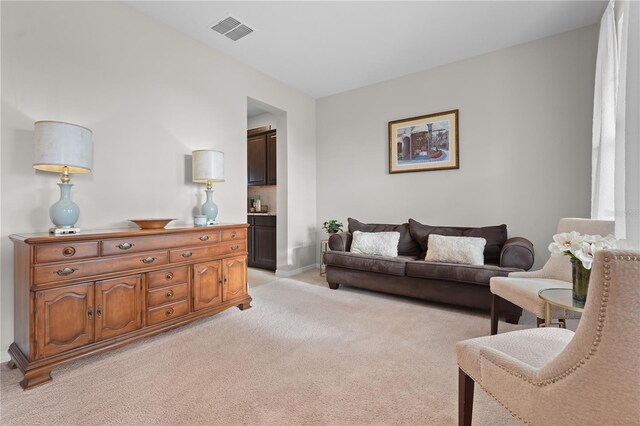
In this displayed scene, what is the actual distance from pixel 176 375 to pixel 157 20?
320cm

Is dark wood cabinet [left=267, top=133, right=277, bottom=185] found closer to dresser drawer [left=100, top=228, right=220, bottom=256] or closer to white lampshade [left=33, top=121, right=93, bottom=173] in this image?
dresser drawer [left=100, top=228, right=220, bottom=256]

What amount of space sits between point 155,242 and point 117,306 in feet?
1.67

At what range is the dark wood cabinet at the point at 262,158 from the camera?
512 cm

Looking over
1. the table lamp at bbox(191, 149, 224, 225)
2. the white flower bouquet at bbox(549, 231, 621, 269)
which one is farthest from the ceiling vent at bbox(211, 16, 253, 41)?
the white flower bouquet at bbox(549, 231, 621, 269)

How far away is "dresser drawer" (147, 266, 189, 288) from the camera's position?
229 cm

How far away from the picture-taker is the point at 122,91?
2.64 meters

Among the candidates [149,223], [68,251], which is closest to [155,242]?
[149,223]

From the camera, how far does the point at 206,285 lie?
2686 mm

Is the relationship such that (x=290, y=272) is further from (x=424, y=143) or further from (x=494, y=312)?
(x=494, y=312)

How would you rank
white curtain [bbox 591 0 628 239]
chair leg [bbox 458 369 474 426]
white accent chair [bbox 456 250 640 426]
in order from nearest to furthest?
white accent chair [bbox 456 250 640 426], chair leg [bbox 458 369 474 426], white curtain [bbox 591 0 628 239]

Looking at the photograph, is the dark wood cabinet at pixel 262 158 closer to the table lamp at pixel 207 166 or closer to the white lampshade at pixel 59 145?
the table lamp at pixel 207 166

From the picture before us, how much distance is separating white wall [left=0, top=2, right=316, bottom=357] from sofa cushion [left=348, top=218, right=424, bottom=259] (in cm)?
159

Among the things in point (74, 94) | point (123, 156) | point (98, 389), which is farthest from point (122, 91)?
point (98, 389)

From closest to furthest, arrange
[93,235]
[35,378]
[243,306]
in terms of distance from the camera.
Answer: [35,378] < [93,235] < [243,306]
